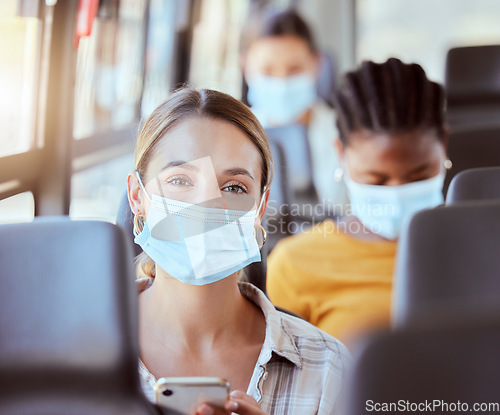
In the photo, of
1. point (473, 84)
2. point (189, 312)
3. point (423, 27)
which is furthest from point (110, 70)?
point (423, 27)

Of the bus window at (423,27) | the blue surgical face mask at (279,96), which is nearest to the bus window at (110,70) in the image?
the blue surgical face mask at (279,96)

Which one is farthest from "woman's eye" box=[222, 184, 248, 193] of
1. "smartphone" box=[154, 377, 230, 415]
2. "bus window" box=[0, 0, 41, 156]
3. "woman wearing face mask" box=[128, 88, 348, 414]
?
"bus window" box=[0, 0, 41, 156]

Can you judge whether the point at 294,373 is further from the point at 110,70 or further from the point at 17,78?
the point at 110,70

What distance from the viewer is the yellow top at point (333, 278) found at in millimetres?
1836

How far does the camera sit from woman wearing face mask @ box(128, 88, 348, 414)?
129 cm

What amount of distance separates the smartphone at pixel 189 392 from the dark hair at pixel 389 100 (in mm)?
1233

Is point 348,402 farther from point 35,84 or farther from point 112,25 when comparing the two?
point 112,25

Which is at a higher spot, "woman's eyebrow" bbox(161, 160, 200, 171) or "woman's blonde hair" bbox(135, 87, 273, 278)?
"woman's blonde hair" bbox(135, 87, 273, 278)

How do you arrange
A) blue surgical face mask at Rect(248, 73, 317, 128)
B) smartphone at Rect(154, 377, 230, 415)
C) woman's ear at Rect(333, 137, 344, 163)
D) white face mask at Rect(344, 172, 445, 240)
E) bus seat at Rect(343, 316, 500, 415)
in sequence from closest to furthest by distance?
bus seat at Rect(343, 316, 500, 415) → smartphone at Rect(154, 377, 230, 415) → white face mask at Rect(344, 172, 445, 240) → woman's ear at Rect(333, 137, 344, 163) → blue surgical face mask at Rect(248, 73, 317, 128)

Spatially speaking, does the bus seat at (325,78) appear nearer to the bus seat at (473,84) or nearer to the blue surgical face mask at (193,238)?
the bus seat at (473,84)

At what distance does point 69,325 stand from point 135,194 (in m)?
0.37

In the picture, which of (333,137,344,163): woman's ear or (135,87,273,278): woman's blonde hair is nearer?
(135,87,273,278): woman's blonde hair

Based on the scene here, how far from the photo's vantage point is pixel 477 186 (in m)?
1.79

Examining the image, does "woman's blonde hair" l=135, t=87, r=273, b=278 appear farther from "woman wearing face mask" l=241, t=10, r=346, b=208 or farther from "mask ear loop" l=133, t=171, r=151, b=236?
"woman wearing face mask" l=241, t=10, r=346, b=208
